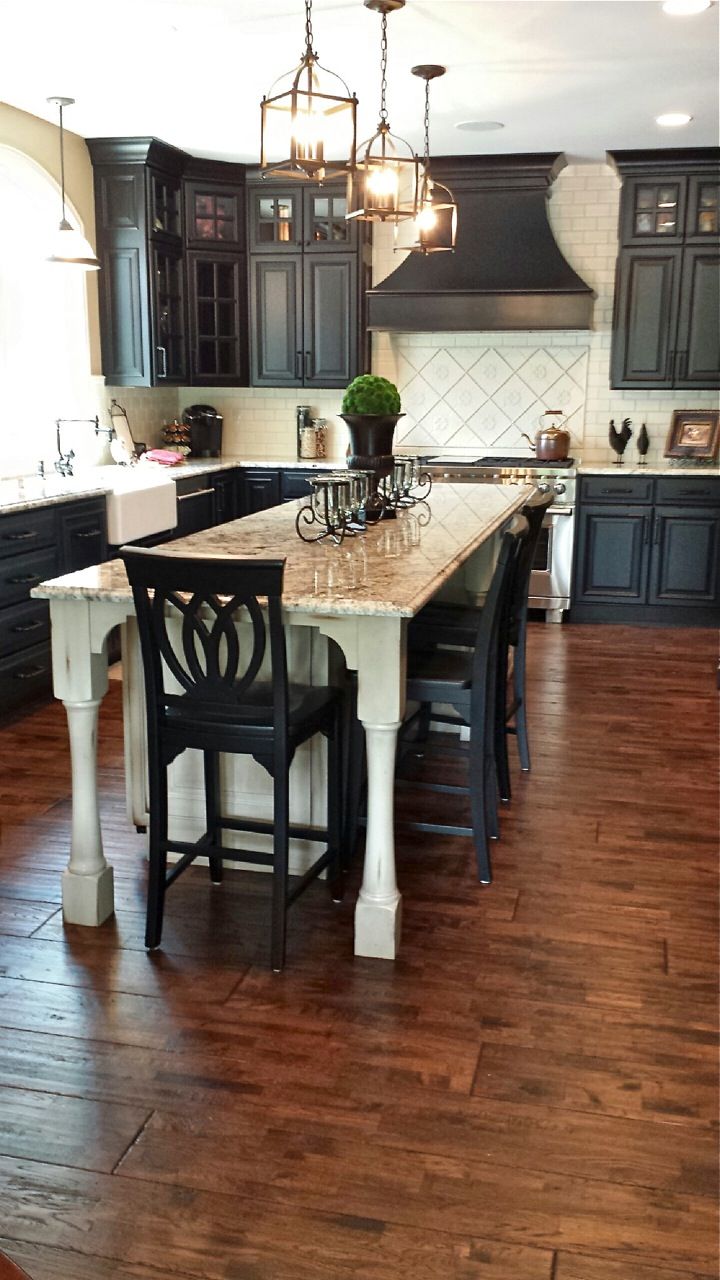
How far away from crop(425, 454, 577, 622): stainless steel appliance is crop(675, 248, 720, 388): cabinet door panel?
90 centimetres

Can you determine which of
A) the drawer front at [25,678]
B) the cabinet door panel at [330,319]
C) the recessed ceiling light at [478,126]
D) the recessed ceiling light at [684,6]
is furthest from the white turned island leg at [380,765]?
the cabinet door panel at [330,319]

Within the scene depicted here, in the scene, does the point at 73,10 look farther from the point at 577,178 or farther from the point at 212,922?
the point at 577,178

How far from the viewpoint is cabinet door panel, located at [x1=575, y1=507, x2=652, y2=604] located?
684 cm

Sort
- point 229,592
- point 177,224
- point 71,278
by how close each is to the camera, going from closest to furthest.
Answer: point 229,592
point 71,278
point 177,224

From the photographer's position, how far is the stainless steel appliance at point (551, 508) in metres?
6.80

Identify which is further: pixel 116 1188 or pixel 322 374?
pixel 322 374

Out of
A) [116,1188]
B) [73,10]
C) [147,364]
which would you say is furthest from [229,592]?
[147,364]

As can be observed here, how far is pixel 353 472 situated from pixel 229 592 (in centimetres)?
133

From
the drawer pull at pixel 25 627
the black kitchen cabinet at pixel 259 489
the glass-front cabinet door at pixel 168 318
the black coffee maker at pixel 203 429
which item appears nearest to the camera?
the drawer pull at pixel 25 627

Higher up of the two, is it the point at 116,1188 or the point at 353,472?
the point at 353,472

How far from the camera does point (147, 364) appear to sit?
21.7ft

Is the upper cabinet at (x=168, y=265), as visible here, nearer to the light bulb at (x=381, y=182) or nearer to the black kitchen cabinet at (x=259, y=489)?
the black kitchen cabinet at (x=259, y=489)

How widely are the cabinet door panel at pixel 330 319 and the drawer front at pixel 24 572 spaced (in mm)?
2809

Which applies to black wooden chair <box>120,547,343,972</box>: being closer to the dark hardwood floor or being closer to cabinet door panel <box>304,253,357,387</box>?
the dark hardwood floor
